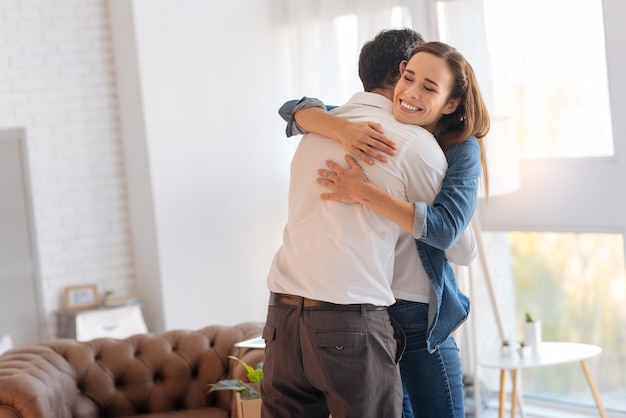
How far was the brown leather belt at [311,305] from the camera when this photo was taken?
2.23 m

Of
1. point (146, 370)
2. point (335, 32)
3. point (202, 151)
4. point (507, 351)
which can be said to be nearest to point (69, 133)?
point (202, 151)

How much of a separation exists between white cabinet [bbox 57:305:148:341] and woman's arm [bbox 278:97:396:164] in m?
3.66

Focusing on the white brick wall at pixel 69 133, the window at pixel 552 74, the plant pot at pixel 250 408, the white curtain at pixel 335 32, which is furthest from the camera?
the white brick wall at pixel 69 133

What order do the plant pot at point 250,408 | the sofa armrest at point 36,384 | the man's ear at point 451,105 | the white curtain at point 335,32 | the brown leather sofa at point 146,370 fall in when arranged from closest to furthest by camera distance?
the man's ear at point 451,105
the plant pot at point 250,408
the sofa armrest at point 36,384
the brown leather sofa at point 146,370
the white curtain at point 335,32

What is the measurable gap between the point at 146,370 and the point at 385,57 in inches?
86.7

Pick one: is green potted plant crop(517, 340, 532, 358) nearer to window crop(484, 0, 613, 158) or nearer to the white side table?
the white side table

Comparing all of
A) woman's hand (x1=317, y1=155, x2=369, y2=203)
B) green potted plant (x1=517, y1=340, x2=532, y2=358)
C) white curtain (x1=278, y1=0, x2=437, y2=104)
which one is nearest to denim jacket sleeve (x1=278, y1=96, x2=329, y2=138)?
woman's hand (x1=317, y1=155, x2=369, y2=203)

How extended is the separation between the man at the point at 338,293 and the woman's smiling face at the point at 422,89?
48 millimetres

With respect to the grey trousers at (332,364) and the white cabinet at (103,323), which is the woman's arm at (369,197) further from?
the white cabinet at (103,323)

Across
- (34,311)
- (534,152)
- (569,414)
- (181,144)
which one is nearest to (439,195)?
(534,152)

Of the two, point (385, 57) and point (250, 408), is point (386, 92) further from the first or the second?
point (250, 408)

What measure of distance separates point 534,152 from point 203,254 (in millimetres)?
2303

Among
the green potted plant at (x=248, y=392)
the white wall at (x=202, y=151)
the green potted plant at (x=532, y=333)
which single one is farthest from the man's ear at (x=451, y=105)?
the white wall at (x=202, y=151)

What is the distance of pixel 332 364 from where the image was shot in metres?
2.21
